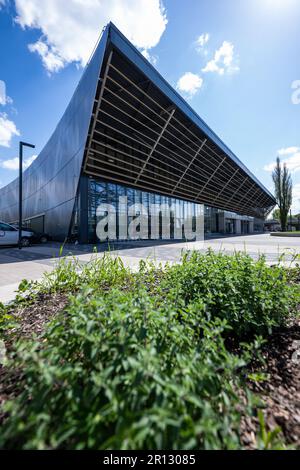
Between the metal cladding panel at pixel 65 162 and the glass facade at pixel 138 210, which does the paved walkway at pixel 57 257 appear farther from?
the metal cladding panel at pixel 65 162

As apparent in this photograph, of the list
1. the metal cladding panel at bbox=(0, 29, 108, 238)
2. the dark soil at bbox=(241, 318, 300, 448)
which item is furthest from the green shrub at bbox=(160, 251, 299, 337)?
the metal cladding panel at bbox=(0, 29, 108, 238)

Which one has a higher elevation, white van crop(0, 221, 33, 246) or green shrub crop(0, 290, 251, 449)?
white van crop(0, 221, 33, 246)

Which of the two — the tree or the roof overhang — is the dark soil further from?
the tree

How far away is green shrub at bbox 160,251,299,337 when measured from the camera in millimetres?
2062

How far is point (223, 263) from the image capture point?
9.71ft

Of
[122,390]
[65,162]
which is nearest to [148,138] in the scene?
[65,162]

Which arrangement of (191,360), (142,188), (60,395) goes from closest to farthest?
(60,395) < (191,360) < (142,188)

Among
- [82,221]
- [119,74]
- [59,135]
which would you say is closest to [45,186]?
[59,135]

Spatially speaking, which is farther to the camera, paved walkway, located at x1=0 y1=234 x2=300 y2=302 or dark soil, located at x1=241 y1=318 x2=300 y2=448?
paved walkway, located at x1=0 y1=234 x2=300 y2=302

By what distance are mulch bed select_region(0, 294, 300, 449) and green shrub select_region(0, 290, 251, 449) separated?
39 cm

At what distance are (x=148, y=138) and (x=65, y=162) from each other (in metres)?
8.13

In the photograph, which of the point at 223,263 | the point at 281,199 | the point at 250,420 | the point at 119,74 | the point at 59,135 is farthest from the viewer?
the point at 281,199
